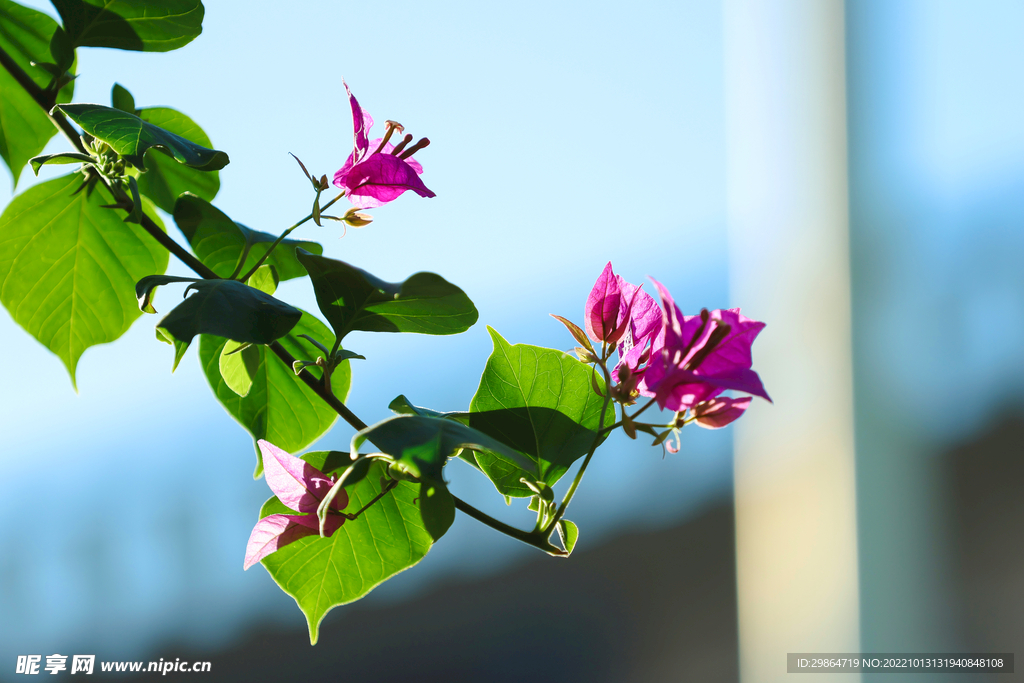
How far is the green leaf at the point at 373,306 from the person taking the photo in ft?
0.63

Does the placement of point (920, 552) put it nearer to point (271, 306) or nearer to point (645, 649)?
point (645, 649)

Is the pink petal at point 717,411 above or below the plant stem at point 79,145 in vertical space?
below

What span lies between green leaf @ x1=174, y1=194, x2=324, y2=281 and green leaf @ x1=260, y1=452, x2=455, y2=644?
9 centimetres

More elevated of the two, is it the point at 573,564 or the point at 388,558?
the point at 388,558

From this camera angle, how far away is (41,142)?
0.31 meters

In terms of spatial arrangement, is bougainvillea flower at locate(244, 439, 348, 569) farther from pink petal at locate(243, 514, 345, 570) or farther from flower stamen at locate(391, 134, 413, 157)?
flower stamen at locate(391, 134, 413, 157)

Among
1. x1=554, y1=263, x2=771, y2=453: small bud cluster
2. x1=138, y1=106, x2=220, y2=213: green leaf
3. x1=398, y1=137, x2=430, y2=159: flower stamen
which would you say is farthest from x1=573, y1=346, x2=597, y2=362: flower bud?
x1=138, y1=106, x2=220, y2=213: green leaf

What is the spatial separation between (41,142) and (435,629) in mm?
1217

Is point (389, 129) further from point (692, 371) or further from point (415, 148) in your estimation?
point (692, 371)

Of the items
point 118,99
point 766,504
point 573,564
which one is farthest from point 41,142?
point 766,504

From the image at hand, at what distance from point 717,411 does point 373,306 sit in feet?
0.36

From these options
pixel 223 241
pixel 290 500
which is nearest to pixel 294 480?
pixel 290 500

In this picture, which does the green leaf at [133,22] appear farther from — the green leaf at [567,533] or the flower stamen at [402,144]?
the green leaf at [567,533]

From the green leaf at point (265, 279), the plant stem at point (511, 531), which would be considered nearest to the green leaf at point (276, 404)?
the green leaf at point (265, 279)
